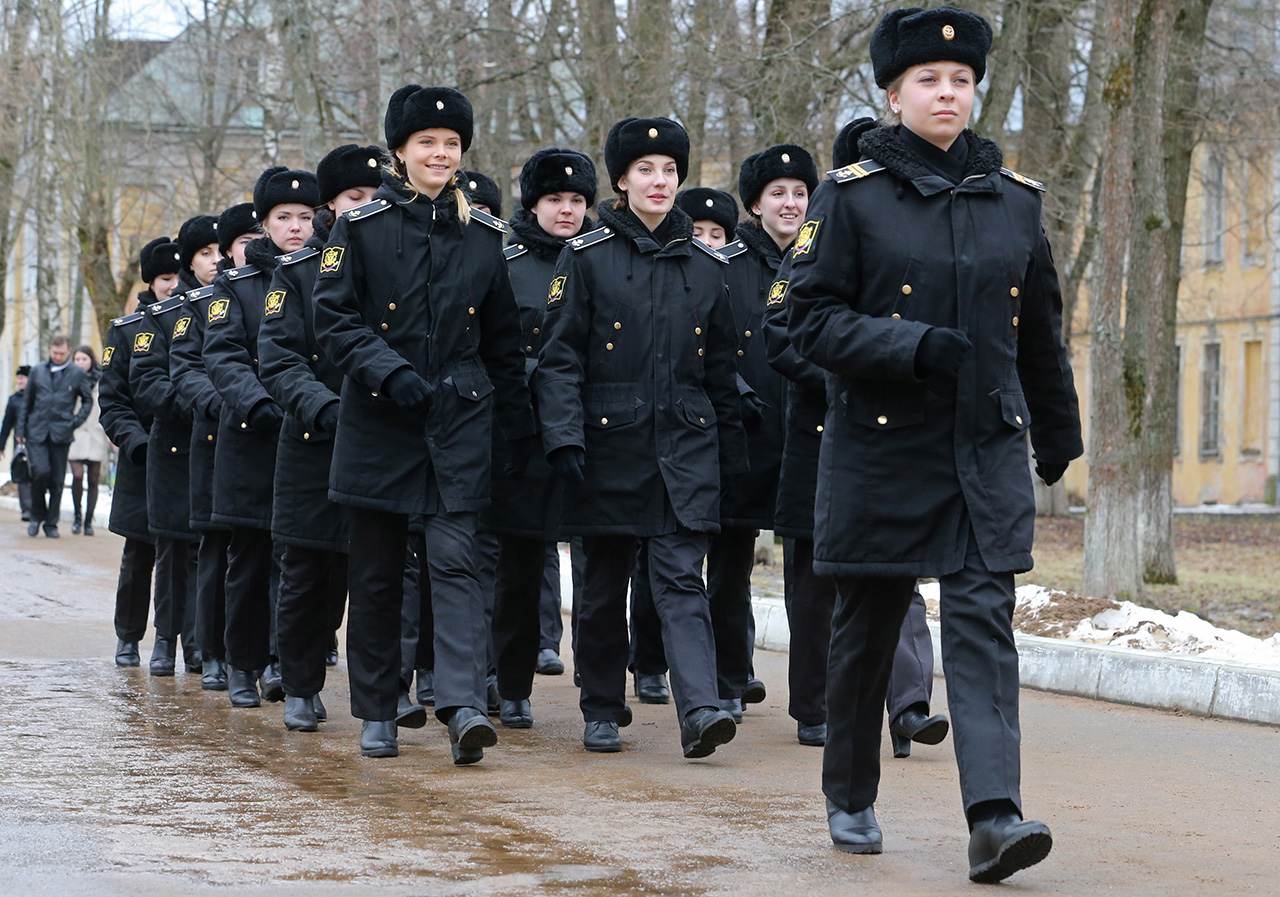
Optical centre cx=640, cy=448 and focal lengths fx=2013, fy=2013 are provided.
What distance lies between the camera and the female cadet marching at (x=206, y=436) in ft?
30.0

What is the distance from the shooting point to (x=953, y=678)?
16.7ft

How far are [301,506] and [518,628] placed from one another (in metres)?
1.03

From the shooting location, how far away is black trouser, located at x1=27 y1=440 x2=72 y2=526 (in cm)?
2109

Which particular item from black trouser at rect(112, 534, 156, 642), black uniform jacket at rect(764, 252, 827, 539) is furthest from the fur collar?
black trouser at rect(112, 534, 156, 642)

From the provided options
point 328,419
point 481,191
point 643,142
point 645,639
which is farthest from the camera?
point 481,191

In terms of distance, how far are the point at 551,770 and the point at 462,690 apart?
1.34ft

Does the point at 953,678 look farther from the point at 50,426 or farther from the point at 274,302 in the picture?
the point at 50,426

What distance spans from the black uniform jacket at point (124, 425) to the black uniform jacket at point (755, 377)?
3406mm

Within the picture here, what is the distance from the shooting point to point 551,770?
686 cm

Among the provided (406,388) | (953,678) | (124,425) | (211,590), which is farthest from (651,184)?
(124,425)

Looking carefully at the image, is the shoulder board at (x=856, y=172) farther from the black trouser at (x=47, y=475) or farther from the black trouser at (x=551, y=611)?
the black trouser at (x=47, y=475)

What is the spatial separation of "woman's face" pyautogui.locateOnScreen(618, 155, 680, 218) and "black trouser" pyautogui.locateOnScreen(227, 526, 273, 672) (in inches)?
94.2

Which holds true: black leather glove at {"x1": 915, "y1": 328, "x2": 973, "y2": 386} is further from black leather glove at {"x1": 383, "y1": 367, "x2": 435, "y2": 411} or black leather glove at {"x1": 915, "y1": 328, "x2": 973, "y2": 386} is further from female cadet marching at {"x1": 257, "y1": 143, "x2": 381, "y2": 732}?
female cadet marching at {"x1": 257, "y1": 143, "x2": 381, "y2": 732}

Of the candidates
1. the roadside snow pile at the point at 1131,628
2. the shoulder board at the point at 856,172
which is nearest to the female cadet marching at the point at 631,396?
the shoulder board at the point at 856,172
